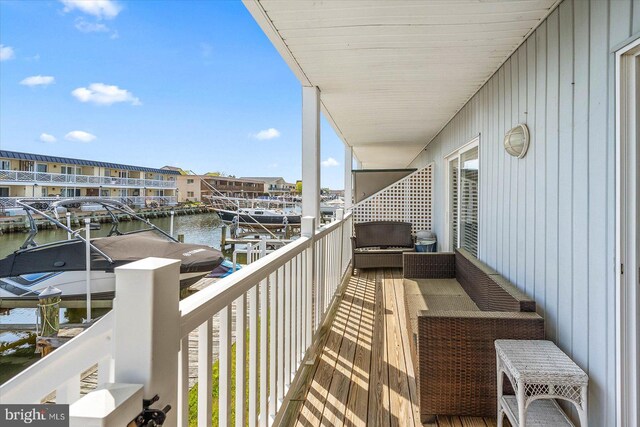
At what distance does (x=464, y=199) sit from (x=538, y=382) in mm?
3335

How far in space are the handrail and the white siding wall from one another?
1970mm

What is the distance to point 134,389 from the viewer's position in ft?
2.35

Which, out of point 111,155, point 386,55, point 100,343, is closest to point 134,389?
point 100,343

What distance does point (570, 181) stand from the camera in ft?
6.36

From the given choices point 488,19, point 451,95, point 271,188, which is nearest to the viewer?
point 488,19

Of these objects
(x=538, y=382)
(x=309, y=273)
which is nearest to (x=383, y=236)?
(x=309, y=273)

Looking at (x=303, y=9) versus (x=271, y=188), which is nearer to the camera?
(x=303, y=9)

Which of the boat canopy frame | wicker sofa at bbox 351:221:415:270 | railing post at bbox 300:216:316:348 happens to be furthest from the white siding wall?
the boat canopy frame

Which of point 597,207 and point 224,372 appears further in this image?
point 597,207

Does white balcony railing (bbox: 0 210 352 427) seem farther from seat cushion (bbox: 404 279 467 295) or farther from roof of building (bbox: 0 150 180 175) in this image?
roof of building (bbox: 0 150 180 175)

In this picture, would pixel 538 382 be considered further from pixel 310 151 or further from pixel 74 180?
pixel 74 180

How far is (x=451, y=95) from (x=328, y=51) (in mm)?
1875

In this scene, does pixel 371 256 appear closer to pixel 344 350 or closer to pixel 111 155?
pixel 344 350

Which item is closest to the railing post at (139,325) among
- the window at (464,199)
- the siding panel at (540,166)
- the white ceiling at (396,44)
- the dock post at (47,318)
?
the white ceiling at (396,44)
